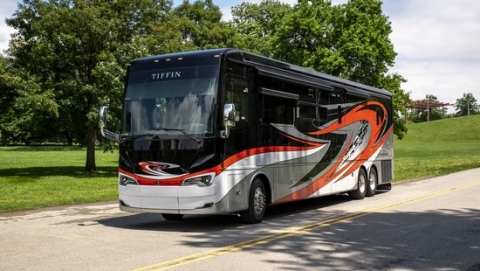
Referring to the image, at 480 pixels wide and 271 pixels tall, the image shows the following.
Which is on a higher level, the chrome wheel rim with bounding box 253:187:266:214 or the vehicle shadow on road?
the chrome wheel rim with bounding box 253:187:266:214

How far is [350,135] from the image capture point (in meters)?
17.1

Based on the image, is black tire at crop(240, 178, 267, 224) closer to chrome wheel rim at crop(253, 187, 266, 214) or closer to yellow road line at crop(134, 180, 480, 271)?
chrome wheel rim at crop(253, 187, 266, 214)

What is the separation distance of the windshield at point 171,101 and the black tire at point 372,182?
30.0ft

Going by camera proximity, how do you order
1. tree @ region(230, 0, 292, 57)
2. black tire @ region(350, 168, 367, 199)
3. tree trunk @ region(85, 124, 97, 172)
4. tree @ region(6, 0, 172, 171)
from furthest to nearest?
tree @ region(230, 0, 292, 57) → tree trunk @ region(85, 124, 97, 172) → tree @ region(6, 0, 172, 171) → black tire @ region(350, 168, 367, 199)

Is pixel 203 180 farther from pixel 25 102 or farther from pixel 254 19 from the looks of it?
pixel 254 19

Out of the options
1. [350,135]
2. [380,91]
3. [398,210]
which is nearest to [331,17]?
[380,91]

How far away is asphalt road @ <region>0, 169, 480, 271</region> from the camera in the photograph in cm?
784

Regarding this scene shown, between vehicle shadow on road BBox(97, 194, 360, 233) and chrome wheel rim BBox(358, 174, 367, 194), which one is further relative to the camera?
chrome wheel rim BBox(358, 174, 367, 194)

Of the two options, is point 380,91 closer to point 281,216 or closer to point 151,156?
point 281,216

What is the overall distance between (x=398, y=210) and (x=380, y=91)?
6894 millimetres

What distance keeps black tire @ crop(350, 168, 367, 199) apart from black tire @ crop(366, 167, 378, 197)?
9.9 inches

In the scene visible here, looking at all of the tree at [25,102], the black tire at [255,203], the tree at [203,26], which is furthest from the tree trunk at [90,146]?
the black tire at [255,203]

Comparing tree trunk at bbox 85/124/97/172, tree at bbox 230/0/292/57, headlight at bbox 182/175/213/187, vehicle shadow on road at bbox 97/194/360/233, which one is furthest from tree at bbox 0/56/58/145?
tree at bbox 230/0/292/57

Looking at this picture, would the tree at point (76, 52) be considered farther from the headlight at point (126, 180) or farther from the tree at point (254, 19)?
the tree at point (254, 19)
